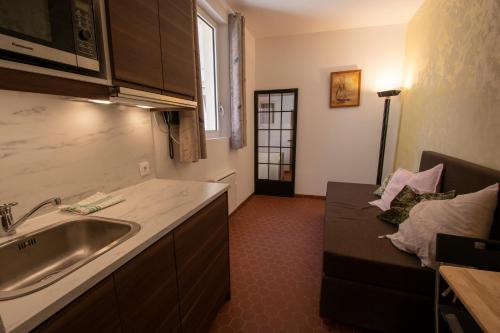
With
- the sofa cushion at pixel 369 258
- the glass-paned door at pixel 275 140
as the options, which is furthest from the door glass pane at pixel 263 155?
the sofa cushion at pixel 369 258

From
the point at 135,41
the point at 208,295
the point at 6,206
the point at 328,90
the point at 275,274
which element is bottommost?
the point at 275,274

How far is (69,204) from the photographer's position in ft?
3.89

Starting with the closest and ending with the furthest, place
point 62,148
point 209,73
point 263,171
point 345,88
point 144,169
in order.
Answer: point 62,148 < point 144,169 < point 209,73 < point 345,88 < point 263,171

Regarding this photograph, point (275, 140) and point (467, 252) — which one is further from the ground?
point (275, 140)

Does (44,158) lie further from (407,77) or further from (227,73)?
(407,77)

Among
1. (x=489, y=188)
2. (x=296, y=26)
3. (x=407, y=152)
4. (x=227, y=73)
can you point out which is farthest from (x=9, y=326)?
(x=296, y=26)

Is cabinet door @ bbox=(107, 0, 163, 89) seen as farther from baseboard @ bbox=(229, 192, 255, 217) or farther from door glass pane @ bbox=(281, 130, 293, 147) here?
door glass pane @ bbox=(281, 130, 293, 147)

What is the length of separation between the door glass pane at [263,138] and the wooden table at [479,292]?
335 cm

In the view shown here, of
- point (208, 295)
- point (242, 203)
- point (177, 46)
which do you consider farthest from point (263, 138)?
point (208, 295)

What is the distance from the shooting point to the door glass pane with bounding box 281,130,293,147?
3.94 metres

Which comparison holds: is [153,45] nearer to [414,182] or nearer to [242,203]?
[414,182]

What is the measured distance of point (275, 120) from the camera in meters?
3.96

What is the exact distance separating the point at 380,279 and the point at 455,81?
1.79 metres

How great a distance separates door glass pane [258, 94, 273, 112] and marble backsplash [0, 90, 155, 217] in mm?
2665
